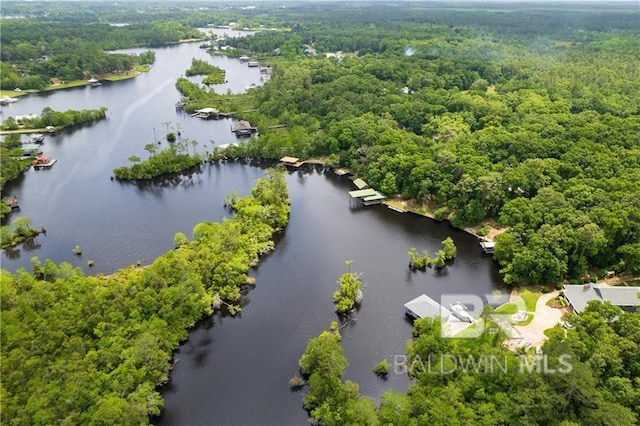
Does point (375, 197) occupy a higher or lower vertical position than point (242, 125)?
lower

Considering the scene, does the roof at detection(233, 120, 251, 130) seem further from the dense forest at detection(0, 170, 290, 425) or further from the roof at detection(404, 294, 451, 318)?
the roof at detection(404, 294, 451, 318)

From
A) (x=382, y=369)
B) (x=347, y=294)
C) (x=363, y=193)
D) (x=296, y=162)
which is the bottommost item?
(x=382, y=369)

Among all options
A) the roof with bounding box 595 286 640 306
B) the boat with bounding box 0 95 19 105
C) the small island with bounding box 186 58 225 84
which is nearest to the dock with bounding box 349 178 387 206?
the roof with bounding box 595 286 640 306

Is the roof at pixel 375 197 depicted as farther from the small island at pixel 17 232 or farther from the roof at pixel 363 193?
the small island at pixel 17 232

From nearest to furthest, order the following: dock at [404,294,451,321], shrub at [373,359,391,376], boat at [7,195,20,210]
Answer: shrub at [373,359,391,376] → dock at [404,294,451,321] → boat at [7,195,20,210]

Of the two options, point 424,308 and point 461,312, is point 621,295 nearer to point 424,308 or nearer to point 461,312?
point 461,312

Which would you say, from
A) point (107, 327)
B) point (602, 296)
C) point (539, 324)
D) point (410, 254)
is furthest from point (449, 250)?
point (107, 327)
